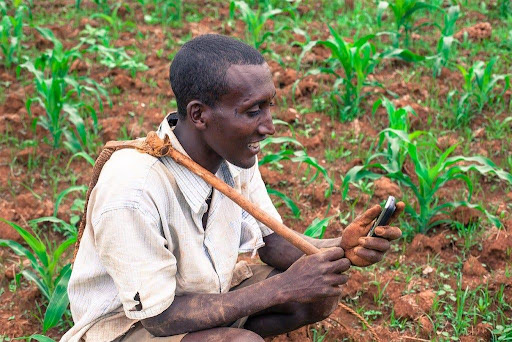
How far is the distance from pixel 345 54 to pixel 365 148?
61 cm

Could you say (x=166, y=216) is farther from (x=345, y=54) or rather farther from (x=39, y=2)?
(x=39, y=2)

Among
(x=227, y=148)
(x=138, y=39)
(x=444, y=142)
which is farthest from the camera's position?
(x=138, y=39)

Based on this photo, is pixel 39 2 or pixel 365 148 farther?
pixel 39 2

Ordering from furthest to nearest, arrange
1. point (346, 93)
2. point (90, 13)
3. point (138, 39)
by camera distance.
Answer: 1. point (90, 13)
2. point (138, 39)
3. point (346, 93)

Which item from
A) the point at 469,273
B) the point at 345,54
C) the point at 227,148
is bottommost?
the point at 469,273

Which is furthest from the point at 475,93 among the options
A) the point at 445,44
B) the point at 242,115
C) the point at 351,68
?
the point at 242,115

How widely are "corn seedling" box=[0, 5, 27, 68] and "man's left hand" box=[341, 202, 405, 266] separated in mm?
3527

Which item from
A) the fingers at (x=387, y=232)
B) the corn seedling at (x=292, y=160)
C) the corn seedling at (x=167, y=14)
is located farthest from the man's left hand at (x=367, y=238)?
the corn seedling at (x=167, y=14)

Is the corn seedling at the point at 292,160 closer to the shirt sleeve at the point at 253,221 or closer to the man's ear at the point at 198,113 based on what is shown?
the shirt sleeve at the point at 253,221

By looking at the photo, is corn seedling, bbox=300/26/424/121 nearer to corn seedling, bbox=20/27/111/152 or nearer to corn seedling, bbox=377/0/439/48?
corn seedling, bbox=377/0/439/48

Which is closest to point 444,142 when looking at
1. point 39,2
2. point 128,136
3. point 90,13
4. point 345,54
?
point 345,54

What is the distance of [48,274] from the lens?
10.3 ft

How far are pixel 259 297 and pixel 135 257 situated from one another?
1.31 feet

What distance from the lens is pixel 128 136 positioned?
4.48m
